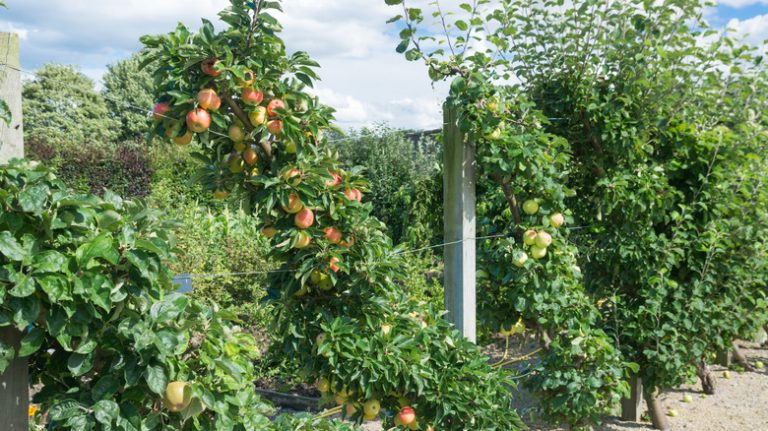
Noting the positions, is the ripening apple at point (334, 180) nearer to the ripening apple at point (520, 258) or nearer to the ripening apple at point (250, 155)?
the ripening apple at point (250, 155)

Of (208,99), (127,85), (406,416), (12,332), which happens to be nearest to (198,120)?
(208,99)

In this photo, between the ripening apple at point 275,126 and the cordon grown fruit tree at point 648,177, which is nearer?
the ripening apple at point 275,126

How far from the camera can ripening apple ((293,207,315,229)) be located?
207 centimetres

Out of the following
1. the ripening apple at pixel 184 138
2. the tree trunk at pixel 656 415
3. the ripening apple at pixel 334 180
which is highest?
the ripening apple at pixel 184 138

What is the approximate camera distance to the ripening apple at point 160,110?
1878 mm

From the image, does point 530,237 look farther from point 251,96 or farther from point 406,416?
point 251,96

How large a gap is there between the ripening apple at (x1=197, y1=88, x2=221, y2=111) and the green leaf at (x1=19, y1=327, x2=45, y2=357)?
76 centimetres

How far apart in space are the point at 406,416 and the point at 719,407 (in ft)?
9.55

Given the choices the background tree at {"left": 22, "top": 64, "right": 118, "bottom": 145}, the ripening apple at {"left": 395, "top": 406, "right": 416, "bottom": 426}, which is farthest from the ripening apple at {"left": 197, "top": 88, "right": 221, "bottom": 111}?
the background tree at {"left": 22, "top": 64, "right": 118, "bottom": 145}

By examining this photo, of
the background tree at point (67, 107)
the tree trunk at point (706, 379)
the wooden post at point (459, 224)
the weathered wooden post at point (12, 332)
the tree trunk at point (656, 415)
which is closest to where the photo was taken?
the weathered wooden post at point (12, 332)

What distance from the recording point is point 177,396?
1.45 meters

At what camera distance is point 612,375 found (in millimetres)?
3096

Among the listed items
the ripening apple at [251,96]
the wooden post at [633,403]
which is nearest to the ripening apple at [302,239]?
the ripening apple at [251,96]

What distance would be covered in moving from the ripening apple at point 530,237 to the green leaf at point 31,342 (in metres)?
1.94
